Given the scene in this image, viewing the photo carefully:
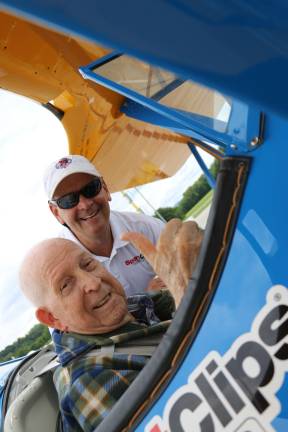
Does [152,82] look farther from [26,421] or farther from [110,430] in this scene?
[26,421]

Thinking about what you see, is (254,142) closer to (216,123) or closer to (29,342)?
(216,123)

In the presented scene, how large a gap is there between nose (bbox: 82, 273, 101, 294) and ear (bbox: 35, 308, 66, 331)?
0.13m

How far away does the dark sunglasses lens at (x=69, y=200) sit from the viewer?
2352 millimetres

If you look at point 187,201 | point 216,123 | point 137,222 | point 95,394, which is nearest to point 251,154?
point 216,123

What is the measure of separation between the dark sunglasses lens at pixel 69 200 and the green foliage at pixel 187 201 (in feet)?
3.18

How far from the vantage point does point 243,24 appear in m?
0.50

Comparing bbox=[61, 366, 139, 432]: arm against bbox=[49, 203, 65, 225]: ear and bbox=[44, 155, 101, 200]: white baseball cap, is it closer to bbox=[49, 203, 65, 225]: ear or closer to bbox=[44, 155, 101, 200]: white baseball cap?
bbox=[44, 155, 101, 200]: white baseball cap

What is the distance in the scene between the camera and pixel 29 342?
14.5ft

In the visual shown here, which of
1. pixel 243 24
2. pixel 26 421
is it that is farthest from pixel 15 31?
pixel 243 24

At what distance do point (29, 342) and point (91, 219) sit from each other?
93.2 inches

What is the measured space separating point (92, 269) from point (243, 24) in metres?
1.18

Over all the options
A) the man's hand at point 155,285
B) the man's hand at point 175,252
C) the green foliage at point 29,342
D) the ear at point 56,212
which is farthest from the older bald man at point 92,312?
the green foliage at point 29,342

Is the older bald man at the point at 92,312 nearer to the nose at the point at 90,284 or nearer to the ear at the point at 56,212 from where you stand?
the nose at the point at 90,284

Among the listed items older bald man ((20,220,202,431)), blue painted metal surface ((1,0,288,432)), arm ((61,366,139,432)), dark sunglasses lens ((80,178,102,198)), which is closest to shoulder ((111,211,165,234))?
dark sunglasses lens ((80,178,102,198))
